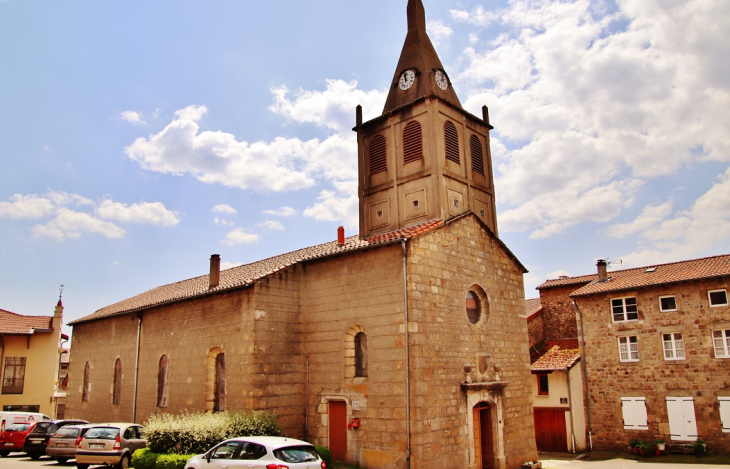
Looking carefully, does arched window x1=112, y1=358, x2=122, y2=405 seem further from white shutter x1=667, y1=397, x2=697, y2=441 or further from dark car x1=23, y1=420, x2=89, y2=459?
white shutter x1=667, y1=397, x2=697, y2=441

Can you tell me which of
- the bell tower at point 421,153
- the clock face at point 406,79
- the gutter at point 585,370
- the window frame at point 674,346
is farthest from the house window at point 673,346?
the clock face at point 406,79

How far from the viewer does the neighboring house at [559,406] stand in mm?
27844

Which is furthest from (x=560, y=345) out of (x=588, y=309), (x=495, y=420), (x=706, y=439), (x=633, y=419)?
(x=495, y=420)

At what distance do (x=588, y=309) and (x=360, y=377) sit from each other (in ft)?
55.3

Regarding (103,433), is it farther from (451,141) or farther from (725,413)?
(725,413)

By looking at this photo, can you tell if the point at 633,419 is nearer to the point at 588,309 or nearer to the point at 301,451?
the point at 588,309

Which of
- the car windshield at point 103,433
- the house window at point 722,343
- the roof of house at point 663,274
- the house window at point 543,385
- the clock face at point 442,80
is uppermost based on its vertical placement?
the clock face at point 442,80

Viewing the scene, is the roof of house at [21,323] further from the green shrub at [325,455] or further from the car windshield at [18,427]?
the green shrub at [325,455]

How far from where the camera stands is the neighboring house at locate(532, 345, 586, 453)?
91.4 feet

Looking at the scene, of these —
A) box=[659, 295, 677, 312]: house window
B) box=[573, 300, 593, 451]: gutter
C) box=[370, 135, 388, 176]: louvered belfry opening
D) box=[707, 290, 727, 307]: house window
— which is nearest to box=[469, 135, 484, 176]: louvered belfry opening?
box=[370, 135, 388, 176]: louvered belfry opening

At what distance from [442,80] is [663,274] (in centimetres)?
1514

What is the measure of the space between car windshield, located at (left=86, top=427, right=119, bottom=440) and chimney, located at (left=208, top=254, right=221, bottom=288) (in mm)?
6491

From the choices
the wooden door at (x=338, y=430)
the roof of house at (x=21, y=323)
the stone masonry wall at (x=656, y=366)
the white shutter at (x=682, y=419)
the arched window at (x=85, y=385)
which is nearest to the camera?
the wooden door at (x=338, y=430)

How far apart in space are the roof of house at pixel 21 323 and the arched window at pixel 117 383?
33.0 ft
